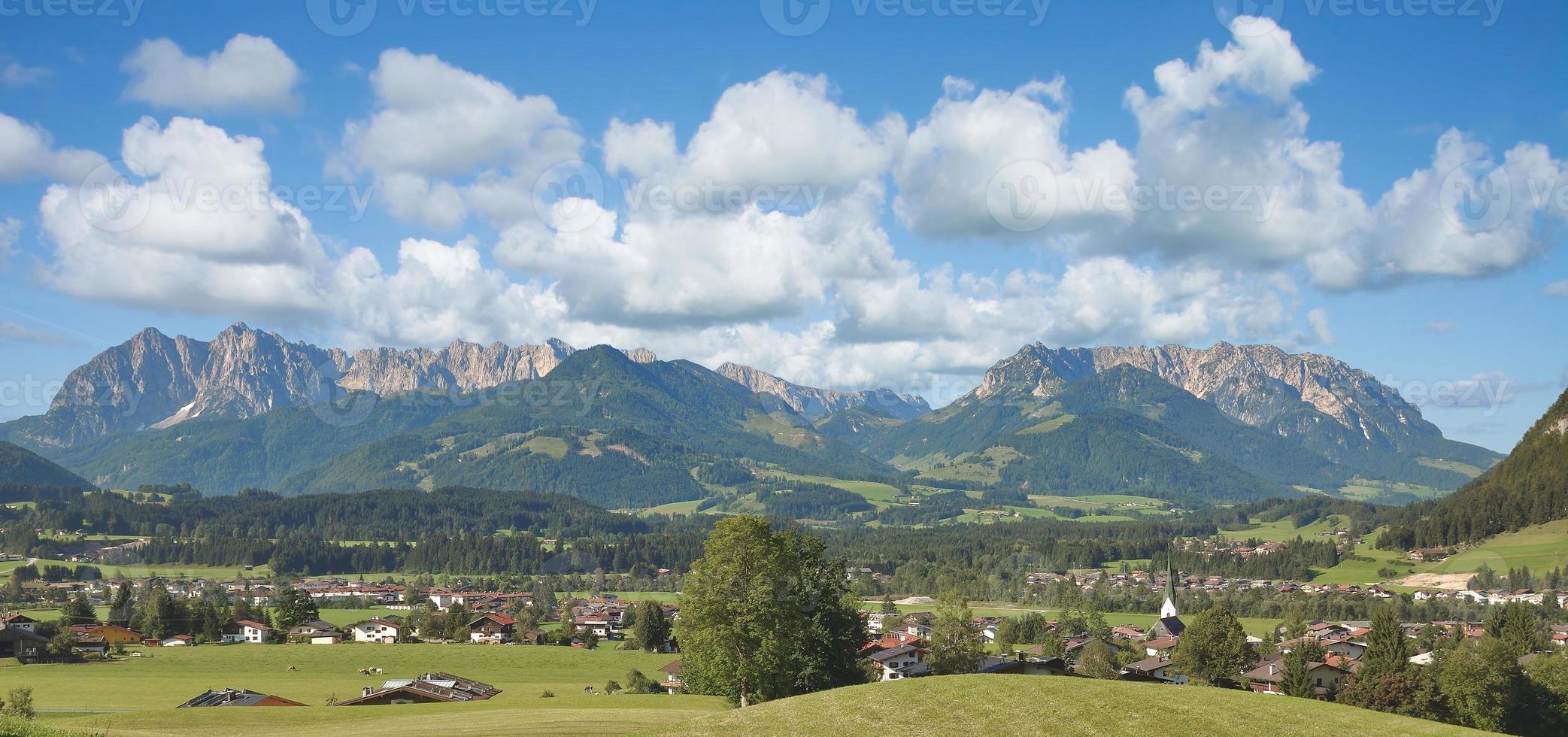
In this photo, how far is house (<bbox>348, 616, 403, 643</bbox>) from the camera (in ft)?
367

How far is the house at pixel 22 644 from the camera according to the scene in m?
83.6

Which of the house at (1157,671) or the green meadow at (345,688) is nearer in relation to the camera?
the green meadow at (345,688)

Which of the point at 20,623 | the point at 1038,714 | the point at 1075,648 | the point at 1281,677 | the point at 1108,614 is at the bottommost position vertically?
the point at 1108,614

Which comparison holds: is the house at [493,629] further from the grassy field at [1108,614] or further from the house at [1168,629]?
the house at [1168,629]

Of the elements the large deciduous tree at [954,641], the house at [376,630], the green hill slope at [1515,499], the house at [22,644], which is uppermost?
the green hill slope at [1515,499]

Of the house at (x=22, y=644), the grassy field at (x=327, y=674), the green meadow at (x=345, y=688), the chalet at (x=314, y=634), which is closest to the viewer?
the green meadow at (x=345, y=688)

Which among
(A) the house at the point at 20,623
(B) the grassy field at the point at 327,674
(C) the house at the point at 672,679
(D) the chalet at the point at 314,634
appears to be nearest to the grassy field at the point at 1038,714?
(B) the grassy field at the point at 327,674

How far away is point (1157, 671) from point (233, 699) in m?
66.7

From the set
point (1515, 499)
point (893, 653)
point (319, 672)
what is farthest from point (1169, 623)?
point (1515, 499)

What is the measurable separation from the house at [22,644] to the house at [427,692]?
36.2m

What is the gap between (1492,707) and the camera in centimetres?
5778

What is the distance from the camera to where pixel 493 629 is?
4547 inches

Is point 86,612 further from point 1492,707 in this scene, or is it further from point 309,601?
point 1492,707

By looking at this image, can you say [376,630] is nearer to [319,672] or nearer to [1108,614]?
[319,672]
